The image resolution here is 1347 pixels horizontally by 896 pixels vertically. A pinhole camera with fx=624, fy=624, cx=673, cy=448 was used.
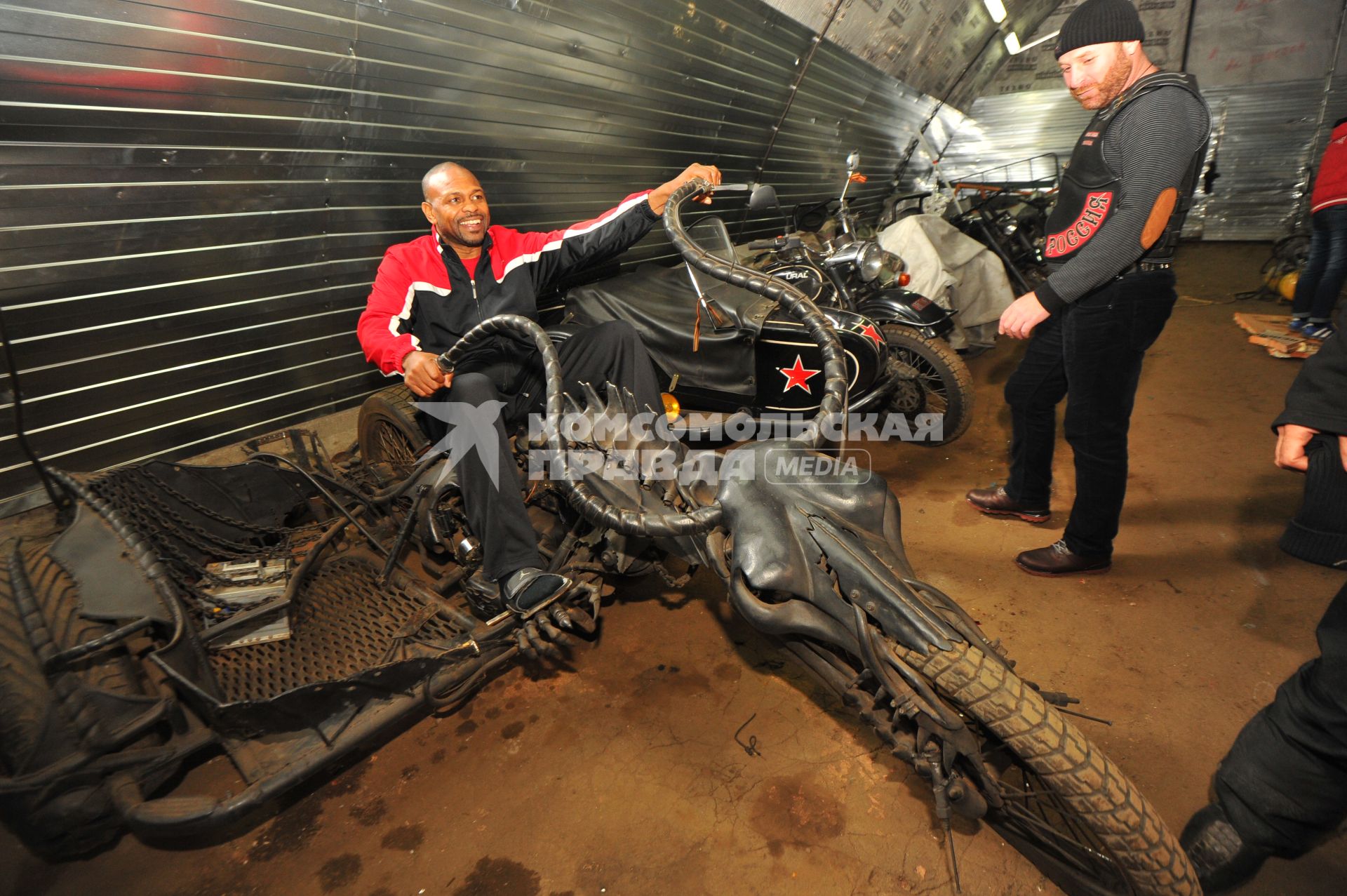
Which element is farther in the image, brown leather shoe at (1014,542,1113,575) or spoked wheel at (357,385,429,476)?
spoked wheel at (357,385,429,476)

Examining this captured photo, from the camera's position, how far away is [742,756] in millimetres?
1838

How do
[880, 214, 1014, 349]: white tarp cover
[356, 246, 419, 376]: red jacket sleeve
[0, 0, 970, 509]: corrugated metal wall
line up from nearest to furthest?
[0, 0, 970, 509]: corrugated metal wall → [356, 246, 419, 376]: red jacket sleeve → [880, 214, 1014, 349]: white tarp cover

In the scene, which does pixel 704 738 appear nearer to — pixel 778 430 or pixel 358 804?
pixel 358 804

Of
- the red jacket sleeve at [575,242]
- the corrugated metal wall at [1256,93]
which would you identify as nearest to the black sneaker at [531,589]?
the red jacket sleeve at [575,242]

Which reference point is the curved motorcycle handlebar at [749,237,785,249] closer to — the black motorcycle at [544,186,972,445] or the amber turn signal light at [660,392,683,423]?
the black motorcycle at [544,186,972,445]

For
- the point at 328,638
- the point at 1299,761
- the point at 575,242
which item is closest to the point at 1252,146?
the point at 575,242

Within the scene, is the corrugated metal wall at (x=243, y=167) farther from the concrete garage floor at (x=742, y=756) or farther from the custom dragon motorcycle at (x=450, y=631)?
the concrete garage floor at (x=742, y=756)

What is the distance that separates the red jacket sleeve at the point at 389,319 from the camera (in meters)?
2.33

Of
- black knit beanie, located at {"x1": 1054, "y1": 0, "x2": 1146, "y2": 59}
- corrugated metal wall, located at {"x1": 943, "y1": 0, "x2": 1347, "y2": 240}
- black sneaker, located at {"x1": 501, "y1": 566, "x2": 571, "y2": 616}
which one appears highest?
corrugated metal wall, located at {"x1": 943, "y1": 0, "x2": 1347, "y2": 240}

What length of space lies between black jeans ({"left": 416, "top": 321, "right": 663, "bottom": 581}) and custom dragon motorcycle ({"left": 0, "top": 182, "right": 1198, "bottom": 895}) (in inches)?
5.1

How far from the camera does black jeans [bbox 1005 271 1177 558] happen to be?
6.83 feet

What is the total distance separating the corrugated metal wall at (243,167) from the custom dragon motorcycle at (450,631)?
1.89 feet

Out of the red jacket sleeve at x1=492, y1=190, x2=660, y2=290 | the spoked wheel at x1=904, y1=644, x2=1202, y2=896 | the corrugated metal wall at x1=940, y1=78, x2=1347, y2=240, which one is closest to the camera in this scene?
the spoked wheel at x1=904, y1=644, x2=1202, y2=896

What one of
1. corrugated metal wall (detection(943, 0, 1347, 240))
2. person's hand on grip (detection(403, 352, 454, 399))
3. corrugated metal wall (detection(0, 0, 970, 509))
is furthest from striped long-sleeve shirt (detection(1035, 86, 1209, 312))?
corrugated metal wall (detection(943, 0, 1347, 240))
